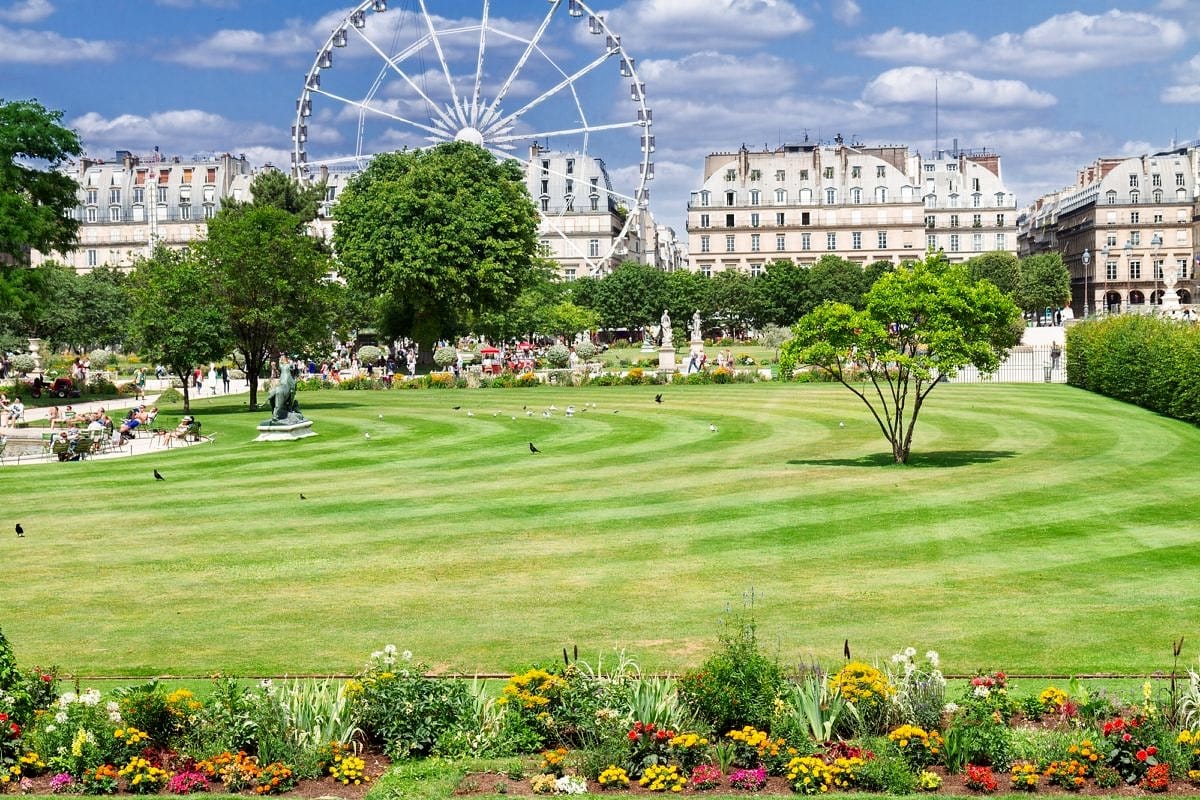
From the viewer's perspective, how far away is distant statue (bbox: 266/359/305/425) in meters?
38.4

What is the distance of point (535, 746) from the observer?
Answer: 37.6 feet

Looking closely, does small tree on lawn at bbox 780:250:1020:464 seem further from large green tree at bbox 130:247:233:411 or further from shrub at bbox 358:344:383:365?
shrub at bbox 358:344:383:365

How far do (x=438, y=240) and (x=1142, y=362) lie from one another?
38.6 meters

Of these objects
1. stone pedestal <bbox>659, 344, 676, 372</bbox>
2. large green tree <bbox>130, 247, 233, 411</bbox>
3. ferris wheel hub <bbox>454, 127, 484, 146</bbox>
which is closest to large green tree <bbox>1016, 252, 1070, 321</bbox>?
ferris wheel hub <bbox>454, 127, 484, 146</bbox>

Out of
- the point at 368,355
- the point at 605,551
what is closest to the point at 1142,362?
the point at 605,551

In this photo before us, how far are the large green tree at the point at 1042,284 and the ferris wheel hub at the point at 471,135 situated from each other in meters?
69.3

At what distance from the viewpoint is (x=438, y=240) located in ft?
238

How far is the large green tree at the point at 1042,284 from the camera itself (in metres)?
136

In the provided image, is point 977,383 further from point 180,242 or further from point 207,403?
point 180,242

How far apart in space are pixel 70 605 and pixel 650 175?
77753mm

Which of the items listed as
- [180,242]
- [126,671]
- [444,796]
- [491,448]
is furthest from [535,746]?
[180,242]

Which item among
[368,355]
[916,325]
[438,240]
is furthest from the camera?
[368,355]

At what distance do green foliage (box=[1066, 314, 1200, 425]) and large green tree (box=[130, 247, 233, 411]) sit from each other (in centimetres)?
3262

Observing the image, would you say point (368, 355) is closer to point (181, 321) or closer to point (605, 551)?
point (181, 321)
